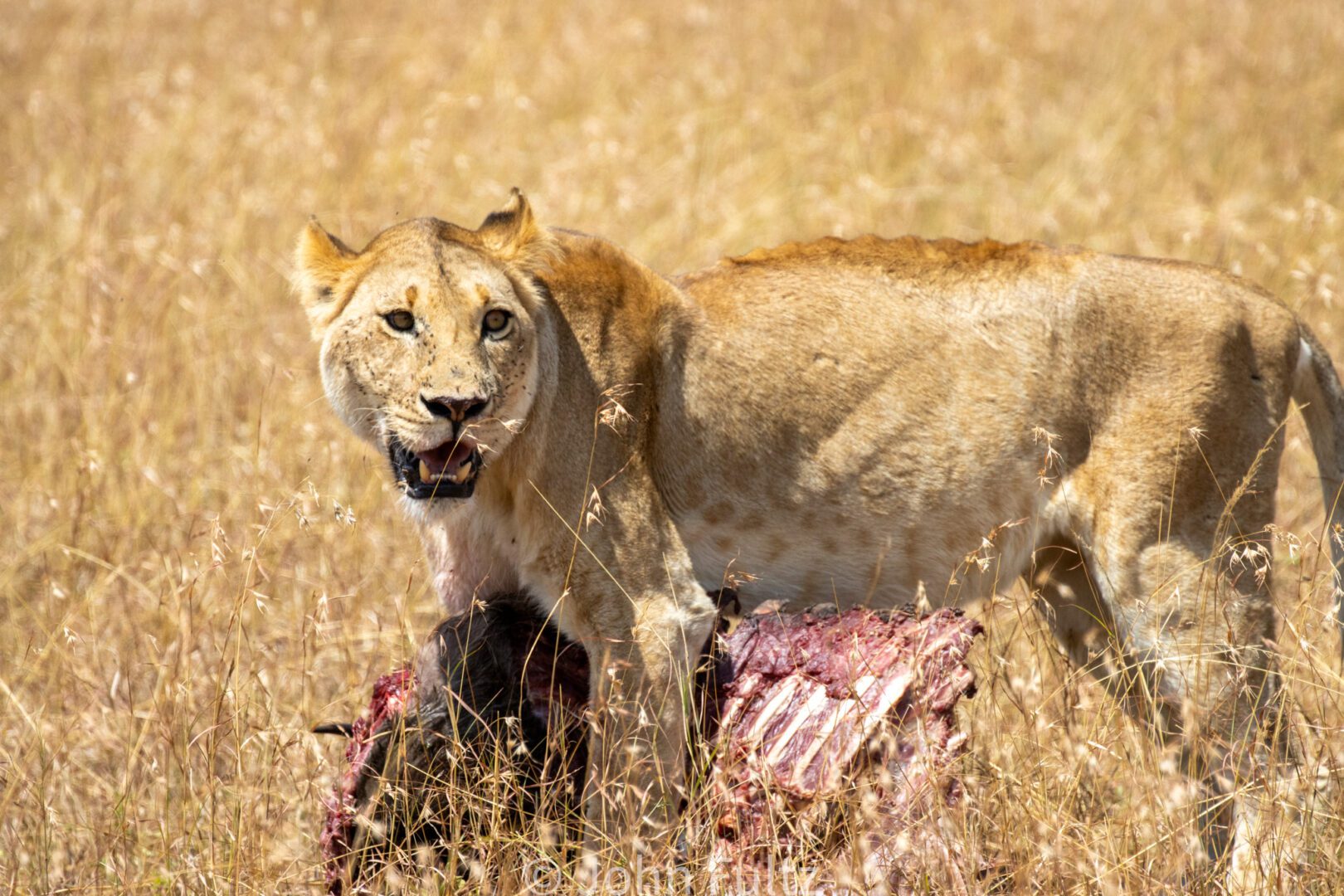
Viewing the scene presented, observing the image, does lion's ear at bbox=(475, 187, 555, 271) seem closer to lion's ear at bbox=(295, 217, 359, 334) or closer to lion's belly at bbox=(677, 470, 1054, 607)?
lion's ear at bbox=(295, 217, 359, 334)

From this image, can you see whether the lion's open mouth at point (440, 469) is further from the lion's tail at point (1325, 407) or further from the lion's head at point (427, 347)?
the lion's tail at point (1325, 407)

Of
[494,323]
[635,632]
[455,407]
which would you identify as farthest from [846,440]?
[455,407]

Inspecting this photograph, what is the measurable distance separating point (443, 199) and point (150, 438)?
2745mm

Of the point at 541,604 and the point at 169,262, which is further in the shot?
the point at 169,262

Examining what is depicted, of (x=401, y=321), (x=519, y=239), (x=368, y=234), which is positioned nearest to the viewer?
(x=401, y=321)

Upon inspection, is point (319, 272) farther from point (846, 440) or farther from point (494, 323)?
point (846, 440)

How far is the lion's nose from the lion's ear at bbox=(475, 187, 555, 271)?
1.71 feet

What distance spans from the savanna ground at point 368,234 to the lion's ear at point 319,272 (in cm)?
52

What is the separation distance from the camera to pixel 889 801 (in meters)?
3.05

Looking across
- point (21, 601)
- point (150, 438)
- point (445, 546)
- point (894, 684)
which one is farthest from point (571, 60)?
point (894, 684)

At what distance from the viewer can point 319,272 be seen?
3.53 meters

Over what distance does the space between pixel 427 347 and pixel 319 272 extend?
472mm

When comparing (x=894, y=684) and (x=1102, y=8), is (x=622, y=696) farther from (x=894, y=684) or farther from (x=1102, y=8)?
(x=1102, y=8)

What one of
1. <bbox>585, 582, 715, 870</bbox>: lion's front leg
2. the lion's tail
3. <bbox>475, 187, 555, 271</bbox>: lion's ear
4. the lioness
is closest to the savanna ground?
the lioness
